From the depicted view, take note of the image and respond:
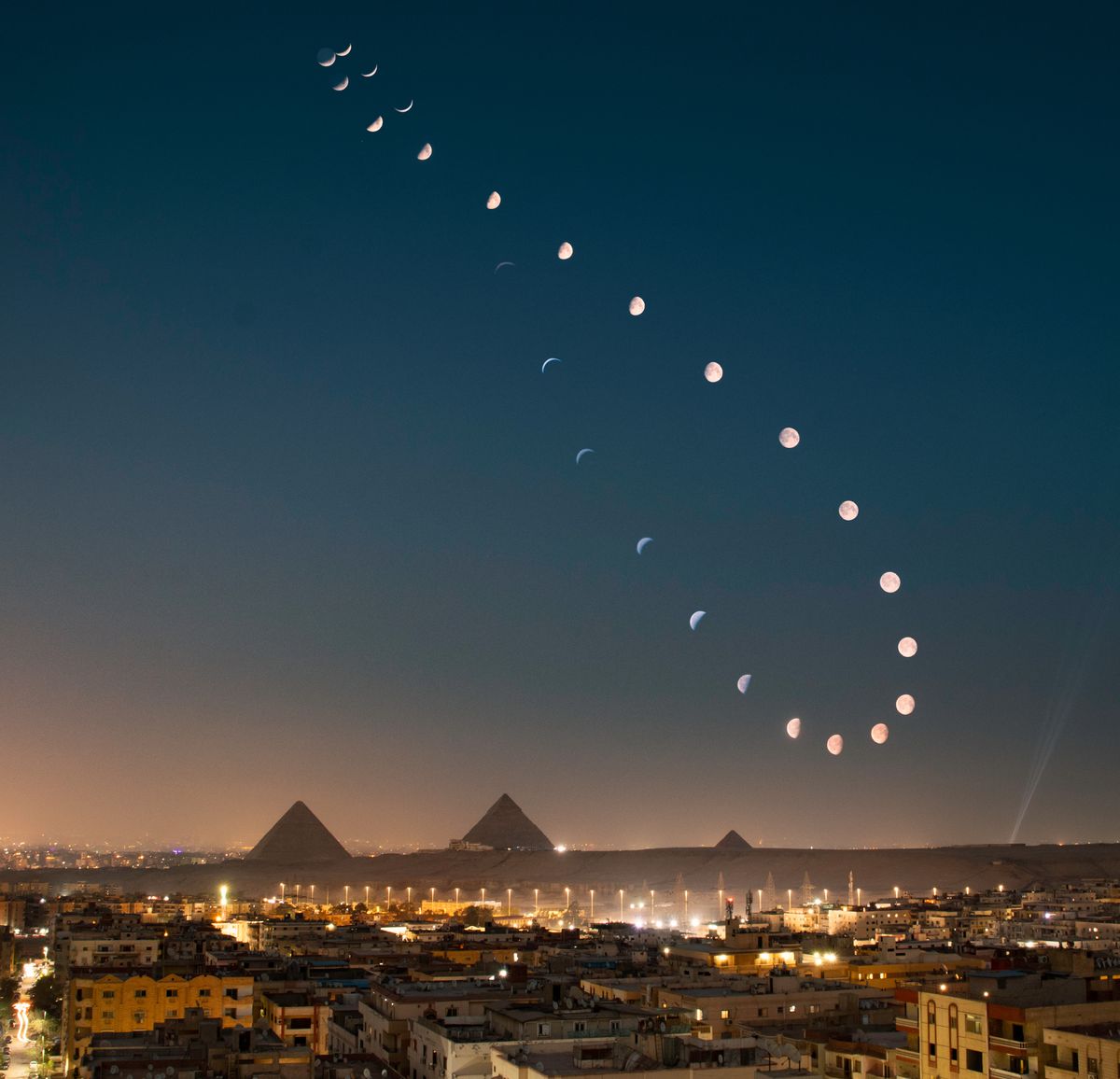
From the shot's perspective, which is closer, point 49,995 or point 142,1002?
point 142,1002

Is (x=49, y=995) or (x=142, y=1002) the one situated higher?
(x=142, y=1002)

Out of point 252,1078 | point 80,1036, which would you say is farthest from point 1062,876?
point 252,1078

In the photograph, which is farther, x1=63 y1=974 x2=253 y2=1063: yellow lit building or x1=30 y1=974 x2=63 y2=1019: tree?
x1=30 y1=974 x2=63 y2=1019: tree

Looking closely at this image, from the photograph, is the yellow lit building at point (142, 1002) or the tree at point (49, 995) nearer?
the yellow lit building at point (142, 1002)

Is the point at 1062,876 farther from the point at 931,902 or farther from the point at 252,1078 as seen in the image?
the point at 252,1078

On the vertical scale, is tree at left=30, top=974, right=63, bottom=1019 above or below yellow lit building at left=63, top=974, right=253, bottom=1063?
below
